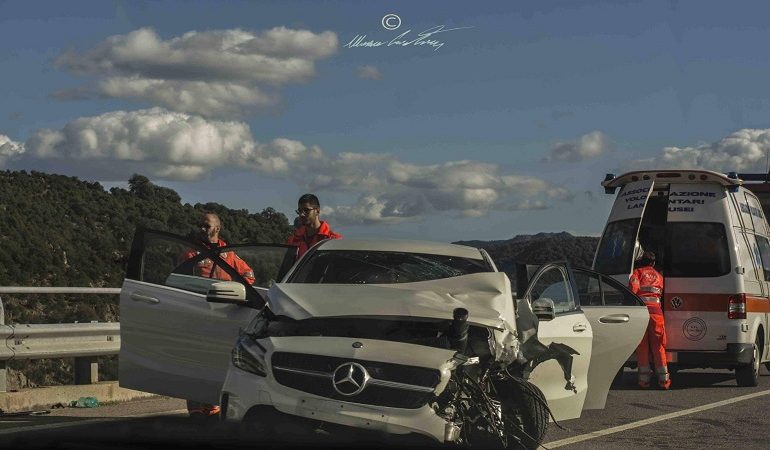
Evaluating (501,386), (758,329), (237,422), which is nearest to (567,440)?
(501,386)

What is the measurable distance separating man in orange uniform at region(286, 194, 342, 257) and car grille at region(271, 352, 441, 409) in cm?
390

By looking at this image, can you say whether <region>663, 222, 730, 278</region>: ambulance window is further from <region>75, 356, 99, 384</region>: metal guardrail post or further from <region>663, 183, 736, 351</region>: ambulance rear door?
<region>75, 356, 99, 384</region>: metal guardrail post

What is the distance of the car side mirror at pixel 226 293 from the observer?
820cm

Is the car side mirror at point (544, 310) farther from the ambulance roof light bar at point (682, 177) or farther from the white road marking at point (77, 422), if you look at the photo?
the ambulance roof light bar at point (682, 177)

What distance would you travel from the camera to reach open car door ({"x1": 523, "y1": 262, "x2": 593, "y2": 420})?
333 inches

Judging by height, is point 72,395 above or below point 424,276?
below

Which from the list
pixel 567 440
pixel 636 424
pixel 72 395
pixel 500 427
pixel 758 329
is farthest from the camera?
pixel 758 329

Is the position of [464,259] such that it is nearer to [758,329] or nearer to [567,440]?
[567,440]

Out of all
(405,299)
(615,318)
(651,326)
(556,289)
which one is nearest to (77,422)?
(405,299)

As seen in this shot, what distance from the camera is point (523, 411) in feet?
23.8

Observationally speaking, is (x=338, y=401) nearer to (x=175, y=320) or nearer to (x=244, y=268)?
(x=175, y=320)

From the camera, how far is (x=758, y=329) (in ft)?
51.9

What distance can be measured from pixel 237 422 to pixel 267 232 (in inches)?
1752

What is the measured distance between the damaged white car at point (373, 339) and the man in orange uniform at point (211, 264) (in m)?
0.05
